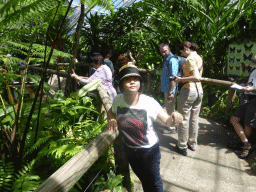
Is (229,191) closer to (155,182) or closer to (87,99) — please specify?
(155,182)

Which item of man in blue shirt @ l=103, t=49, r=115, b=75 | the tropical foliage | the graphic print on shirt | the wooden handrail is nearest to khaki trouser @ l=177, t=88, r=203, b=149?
the tropical foliage

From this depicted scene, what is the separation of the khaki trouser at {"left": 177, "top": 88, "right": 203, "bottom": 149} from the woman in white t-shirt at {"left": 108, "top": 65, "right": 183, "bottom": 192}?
1278mm

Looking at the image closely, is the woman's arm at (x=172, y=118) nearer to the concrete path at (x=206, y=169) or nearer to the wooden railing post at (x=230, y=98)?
the concrete path at (x=206, y=169)

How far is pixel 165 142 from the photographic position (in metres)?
3.29

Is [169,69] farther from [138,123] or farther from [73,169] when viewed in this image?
[73,169]

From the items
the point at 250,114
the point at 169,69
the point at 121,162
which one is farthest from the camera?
the point at 169,69

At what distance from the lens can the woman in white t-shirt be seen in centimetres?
150

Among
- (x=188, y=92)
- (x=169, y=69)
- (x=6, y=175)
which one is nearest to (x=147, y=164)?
(x=6, y=175)

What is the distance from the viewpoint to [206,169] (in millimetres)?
2607

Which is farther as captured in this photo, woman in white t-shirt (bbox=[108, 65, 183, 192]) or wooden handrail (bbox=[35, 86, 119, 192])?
woman in white t-shirt (bbox=[108, 65, 183, 192])

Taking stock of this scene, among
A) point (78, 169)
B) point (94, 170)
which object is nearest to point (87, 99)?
point (94, 170)

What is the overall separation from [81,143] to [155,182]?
0.76 metres

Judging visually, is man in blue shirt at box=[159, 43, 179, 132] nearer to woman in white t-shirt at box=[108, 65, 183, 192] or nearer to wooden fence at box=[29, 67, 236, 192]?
woman in white t-shirt at box=[108, 65, 183, 192]

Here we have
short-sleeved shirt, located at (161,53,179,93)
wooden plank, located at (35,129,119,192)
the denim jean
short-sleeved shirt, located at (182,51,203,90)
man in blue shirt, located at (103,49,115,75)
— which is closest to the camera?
wooden plank, located at (35,129,119,192)
